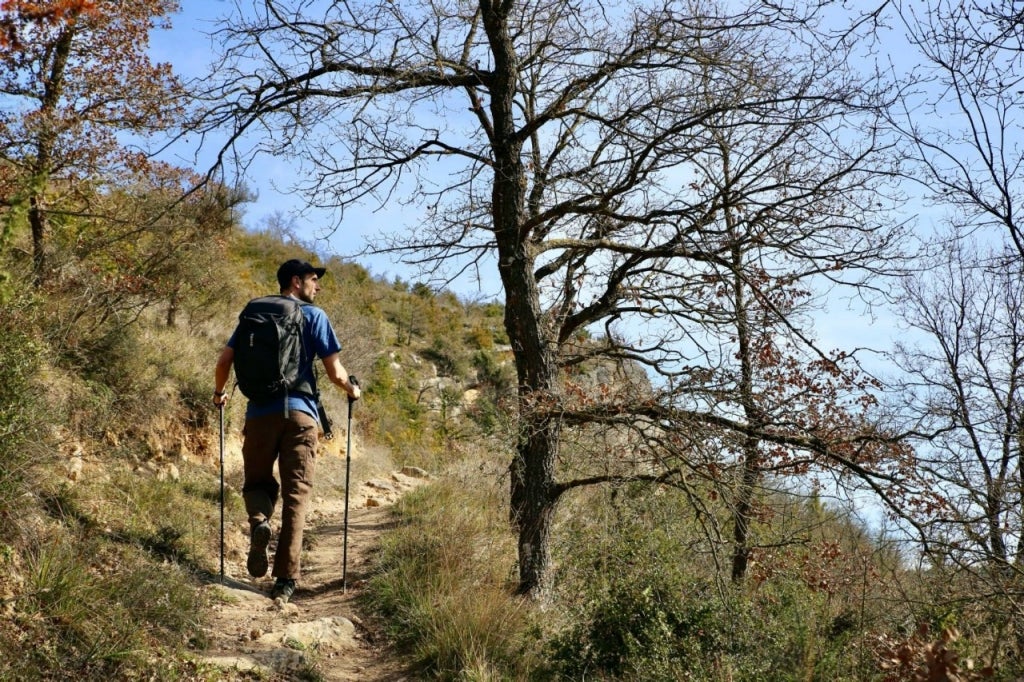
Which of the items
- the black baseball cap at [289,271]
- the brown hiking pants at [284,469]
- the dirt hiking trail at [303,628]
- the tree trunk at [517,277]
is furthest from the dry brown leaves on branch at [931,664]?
the black baseball cap at [289,271]

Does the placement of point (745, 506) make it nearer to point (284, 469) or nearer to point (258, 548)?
point (284, 469)

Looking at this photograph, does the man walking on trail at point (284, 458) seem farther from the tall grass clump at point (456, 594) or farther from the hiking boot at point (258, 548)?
the tall grass clump at point (456, 594)

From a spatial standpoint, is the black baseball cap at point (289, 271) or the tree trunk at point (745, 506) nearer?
the tree trunk at point (745, 506)

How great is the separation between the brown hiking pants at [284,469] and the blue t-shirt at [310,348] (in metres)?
0.06

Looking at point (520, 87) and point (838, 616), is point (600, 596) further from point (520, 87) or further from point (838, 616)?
point (520, 87)

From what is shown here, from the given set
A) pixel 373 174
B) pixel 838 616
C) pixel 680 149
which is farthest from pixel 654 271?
pixel 838 616

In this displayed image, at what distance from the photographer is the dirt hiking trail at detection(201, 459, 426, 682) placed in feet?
16.2

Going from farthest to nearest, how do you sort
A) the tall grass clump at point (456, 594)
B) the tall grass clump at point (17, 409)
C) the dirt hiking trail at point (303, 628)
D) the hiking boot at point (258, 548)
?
the hiking boot at point (258, 548), the tall grass clump at point (456, 594), the dirt hiking trail at point (303, 628), the tall grass clump at point (17, 409)

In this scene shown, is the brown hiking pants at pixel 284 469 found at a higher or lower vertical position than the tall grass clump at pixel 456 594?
higher

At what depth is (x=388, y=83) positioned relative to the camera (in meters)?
6.85

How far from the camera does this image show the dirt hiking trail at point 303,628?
4.93 m

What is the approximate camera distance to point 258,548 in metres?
5.82

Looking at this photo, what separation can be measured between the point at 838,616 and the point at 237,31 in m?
7.36

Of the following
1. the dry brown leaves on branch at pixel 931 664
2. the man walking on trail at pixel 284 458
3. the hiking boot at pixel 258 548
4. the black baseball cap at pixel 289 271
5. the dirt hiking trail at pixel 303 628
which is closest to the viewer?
the dry brown leaves on branch at pixel 931 664
